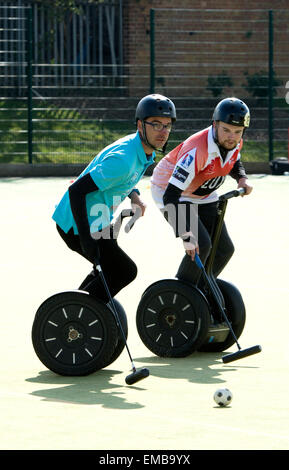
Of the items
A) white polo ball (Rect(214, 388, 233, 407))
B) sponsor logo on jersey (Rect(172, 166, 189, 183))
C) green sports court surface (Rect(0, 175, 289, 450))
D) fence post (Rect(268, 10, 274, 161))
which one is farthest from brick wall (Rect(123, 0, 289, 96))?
white polo ball (Rect(214, 388, 233, 407))

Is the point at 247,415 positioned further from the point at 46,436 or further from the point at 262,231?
the point at 262,231

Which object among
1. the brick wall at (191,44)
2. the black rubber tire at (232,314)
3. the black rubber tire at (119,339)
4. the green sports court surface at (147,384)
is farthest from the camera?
the brick wall at (191,44)

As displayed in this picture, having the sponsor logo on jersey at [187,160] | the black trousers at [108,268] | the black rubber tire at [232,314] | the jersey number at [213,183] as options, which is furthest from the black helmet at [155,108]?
the black rubber tire at [232,314]

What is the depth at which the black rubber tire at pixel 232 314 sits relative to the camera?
335 inches

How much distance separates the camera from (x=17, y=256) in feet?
43.6

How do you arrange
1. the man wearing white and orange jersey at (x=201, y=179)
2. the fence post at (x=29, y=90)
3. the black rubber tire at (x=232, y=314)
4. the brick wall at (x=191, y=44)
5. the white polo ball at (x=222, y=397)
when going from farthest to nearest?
1. the brick wall at (x=191, y=44)
2. the fence post at (x=29, y=90)
3. the black rubber tire at (x=232, y=314)
4. the man wearing white and orange jersey at (x=201, y=179)
5. the white polo ball at (x=222, y=397)

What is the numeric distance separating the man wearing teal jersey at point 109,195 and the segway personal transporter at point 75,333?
0.31m

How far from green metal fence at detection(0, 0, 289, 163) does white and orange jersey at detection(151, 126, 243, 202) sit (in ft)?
51.9

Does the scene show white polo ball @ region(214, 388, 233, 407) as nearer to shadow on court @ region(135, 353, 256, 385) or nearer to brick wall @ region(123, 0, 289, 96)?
shadow on court @ region(135, 353, 256, 385)

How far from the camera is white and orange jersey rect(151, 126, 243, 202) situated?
836 cm

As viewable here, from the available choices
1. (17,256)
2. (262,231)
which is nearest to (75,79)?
(262,231)

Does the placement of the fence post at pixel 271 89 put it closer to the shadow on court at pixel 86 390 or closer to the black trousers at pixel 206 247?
the black trousers at pixel 206 247

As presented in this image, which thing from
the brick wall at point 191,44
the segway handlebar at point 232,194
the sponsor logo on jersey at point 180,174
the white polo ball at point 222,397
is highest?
the brick wall at point 191,44
